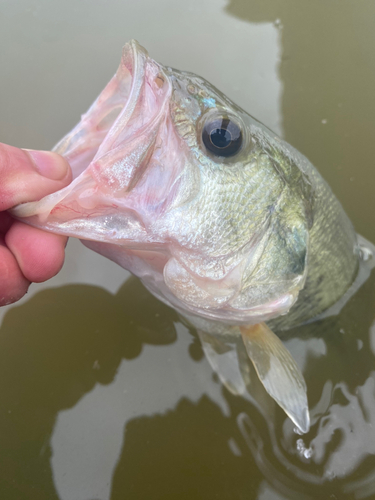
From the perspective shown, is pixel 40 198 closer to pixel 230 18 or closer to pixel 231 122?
pixel 231 122

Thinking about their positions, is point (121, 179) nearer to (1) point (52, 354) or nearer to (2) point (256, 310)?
(2) point (256, 310)

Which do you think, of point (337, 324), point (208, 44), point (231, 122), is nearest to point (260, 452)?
point (337, 324)

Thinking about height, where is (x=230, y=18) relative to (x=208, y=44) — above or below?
above

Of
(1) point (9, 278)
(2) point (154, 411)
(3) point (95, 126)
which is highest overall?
(3) point (95, 126)

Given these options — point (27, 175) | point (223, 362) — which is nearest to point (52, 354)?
point (223, 362)

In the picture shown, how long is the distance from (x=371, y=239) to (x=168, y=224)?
60.6 inches

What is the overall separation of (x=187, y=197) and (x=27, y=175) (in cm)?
44

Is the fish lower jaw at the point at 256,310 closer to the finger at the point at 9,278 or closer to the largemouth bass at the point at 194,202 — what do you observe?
the largemouth bass at the point at 194,202

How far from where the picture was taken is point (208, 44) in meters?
2.17

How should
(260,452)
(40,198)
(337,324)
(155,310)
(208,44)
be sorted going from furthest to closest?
(208,44)
(155,310)
(337,324)
(260,452)
(40,198)

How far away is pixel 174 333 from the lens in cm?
179

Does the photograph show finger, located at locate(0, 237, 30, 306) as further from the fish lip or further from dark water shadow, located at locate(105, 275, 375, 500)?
dark water shadow, located at locate(105, 275, 375, 500)

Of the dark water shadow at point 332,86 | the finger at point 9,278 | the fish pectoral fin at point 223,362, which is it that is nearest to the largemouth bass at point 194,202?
the finger at point 9,278

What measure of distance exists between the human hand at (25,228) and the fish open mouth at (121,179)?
0.16 feet
